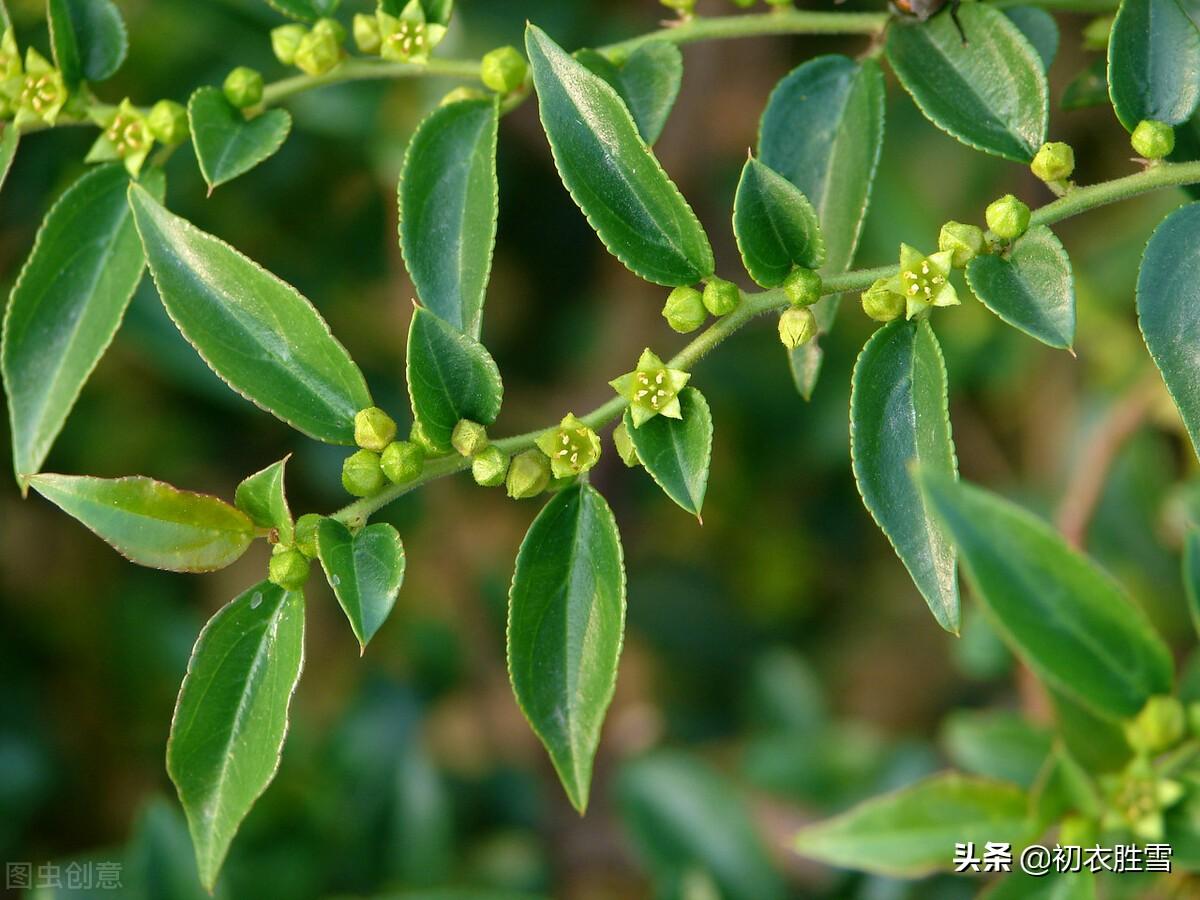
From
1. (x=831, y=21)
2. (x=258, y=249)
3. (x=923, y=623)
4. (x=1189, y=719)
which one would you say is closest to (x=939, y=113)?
(x=831, y=21)

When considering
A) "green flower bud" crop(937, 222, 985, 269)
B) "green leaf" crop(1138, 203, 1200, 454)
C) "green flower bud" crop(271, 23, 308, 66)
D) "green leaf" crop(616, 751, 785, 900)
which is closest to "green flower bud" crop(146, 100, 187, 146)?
"green flower bud" crop(271, 23, 308, 66)

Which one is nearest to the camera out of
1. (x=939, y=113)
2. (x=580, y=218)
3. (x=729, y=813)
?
(x=939, y=113)

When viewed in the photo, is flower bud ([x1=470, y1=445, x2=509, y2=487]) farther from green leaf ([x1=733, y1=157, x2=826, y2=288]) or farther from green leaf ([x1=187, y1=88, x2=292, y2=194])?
green leaf ([x1=187, y1=88, x2=292, y2=194])

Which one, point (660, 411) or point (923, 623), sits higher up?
point (660, 411)

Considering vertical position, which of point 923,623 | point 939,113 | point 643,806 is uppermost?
point 939,113

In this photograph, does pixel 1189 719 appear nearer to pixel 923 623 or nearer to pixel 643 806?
pixel 643 806

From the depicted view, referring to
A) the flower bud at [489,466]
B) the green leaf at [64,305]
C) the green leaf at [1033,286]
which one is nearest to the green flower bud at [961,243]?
the green leaf at [1033,286]
